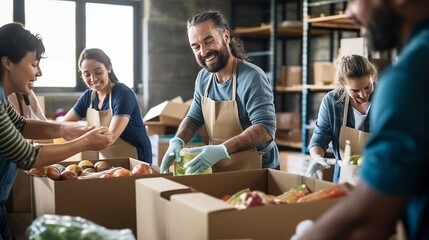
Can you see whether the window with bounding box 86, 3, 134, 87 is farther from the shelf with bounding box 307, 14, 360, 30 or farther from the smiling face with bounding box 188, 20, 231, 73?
the smiling face with bounding box 188, 20, 231, 73

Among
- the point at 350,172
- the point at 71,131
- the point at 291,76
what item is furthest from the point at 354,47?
the point at 71,131

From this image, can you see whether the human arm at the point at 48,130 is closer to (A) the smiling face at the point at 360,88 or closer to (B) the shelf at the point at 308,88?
(A) the smiling face at the point at 360,88

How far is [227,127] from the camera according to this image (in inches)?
99.0

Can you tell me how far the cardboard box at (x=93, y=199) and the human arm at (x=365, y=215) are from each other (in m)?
0.97

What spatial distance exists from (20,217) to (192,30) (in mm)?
1137

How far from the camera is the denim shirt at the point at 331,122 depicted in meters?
2.50

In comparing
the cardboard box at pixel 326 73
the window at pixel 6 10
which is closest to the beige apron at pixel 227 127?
the cardboard box at pixel 326 73

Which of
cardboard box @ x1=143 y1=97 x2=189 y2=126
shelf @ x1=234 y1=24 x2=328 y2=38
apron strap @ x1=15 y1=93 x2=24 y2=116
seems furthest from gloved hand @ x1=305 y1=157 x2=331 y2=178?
shelf @ x1=234 y1=24 x2=328 y2=38

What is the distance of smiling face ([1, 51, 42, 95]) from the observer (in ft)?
6.11

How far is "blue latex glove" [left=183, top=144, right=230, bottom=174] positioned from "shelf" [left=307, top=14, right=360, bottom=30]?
3.23m

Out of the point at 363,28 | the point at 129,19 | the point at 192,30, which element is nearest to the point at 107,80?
the point at 192,30

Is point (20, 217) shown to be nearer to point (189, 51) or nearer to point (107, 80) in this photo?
point (107, 80)

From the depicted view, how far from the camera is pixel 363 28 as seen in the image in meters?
0.91

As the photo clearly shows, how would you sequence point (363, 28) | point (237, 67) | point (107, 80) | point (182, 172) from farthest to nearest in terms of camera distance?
point (107, 80), point (237, 67), point (182, 172), point (363, 28)
